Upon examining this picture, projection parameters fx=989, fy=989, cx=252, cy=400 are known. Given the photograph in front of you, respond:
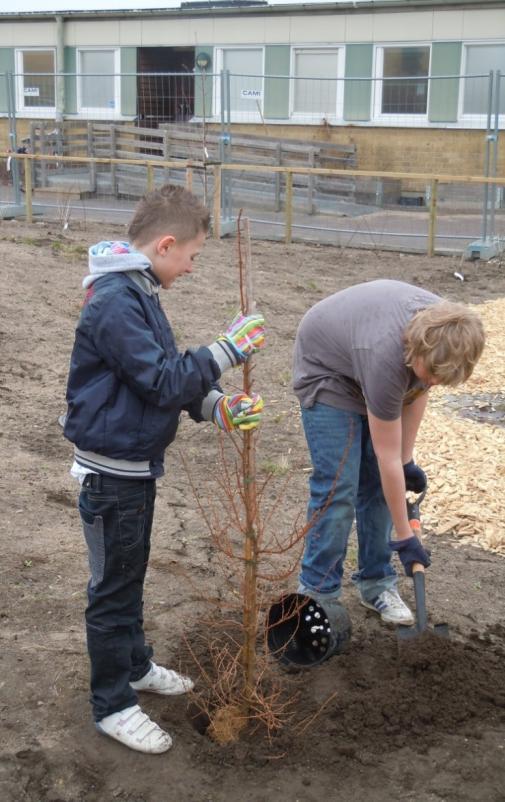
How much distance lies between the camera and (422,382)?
135 inches

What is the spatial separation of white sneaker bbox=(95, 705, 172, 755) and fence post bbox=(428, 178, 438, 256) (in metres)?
11.6

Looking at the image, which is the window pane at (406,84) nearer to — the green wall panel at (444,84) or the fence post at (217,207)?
the green wall panel at (444,84)

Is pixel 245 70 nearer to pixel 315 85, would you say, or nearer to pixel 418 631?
pixel 315 85

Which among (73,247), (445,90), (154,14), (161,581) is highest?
(154,14)

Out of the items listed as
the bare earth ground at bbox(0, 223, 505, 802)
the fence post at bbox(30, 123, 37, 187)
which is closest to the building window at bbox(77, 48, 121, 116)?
the fence post at bbox(30, 123, 37, 187)

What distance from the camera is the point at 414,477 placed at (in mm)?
3984

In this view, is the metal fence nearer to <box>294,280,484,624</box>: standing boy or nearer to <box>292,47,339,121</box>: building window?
<box>292,47,339,121</box>: building window

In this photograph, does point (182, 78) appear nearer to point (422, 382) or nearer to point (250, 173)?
point (250, 173)

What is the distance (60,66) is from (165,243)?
873 inches

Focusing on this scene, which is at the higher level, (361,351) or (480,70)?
(480,70)

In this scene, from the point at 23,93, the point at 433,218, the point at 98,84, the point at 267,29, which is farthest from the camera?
the point at 23,93

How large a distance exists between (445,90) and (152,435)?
1858 centimetres

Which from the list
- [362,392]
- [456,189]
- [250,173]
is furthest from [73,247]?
[362,392]

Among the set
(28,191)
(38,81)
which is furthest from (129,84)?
(28,191)
